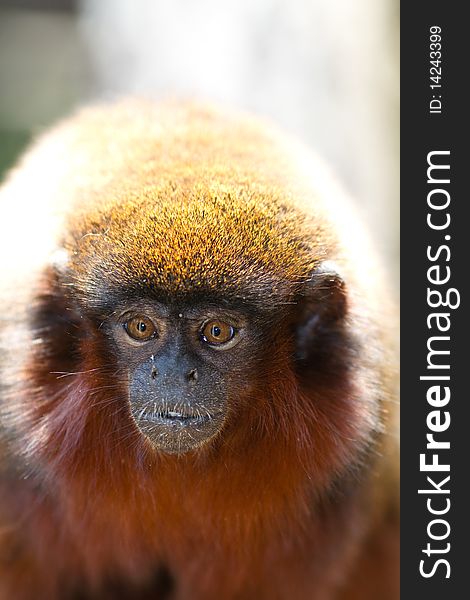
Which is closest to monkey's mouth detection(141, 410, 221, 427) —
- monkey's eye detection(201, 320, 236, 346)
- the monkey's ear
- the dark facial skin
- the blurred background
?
the dark facial skin

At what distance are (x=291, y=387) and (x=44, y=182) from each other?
128 centimetres

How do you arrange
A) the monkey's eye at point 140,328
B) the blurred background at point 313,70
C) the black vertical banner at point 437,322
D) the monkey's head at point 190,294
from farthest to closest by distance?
the blurred background at point 313,70 → the black vertical banner at point 437,322 → the monkey's eye at point 140,328 → the monkey's head at point 190,294

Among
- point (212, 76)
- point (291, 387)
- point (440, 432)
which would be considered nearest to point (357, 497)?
point (440, 432)

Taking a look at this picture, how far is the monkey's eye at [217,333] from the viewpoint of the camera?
9.02ft

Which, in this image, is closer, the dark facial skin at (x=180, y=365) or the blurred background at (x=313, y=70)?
the dark facial skin at (x=180, y=365)

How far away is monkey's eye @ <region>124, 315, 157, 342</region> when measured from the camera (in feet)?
9.14

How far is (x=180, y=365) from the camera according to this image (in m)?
2.73

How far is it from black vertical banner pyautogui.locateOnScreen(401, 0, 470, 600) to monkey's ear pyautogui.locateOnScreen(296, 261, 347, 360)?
1.69 ft

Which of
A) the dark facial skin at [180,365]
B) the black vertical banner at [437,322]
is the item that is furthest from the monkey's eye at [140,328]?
the black vertical banner at [437,322]

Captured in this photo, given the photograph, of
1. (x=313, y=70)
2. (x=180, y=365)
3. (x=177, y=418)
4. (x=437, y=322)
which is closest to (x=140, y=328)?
(x=180, y=365)

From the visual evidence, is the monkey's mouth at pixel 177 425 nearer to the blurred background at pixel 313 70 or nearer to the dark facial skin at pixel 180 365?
the dark facial skin at pixel 180 365

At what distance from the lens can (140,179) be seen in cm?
299

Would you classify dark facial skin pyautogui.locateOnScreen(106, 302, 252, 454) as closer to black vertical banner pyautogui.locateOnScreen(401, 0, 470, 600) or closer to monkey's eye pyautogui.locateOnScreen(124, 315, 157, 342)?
monkey's eye pyautogui.locateOnScreen(124, 315, 157, 342)

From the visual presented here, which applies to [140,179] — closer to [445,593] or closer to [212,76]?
→ [445,593]
